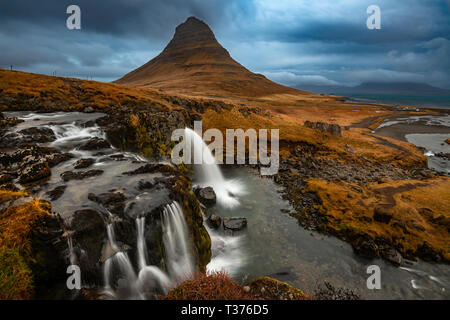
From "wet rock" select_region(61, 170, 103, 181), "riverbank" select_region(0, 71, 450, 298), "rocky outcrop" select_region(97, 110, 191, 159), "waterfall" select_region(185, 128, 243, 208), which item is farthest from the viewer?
"waterfall" select_region(185, 128, 243, 208)

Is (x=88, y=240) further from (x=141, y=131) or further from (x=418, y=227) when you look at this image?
(x=418, y=227)

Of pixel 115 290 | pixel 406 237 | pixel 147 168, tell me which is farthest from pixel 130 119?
pixel 406 237

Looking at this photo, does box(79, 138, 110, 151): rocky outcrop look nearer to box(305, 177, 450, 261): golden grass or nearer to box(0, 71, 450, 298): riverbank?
box(0, 71, 450, 298): riverbank

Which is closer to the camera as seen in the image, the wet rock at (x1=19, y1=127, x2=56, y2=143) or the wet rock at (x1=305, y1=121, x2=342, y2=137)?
the wet rock at (x1=19, y1=127, x2=56, y2=143)

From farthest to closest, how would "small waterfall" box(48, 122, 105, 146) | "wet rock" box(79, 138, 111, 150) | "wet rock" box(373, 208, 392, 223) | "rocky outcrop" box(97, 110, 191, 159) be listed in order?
1. "rocky outcrop" box(97, 110, 191, 159)
2. "small waterfall" box(48, 122, 105, 146)
3. "wet rock" box(79, 138, 111, 150)
4. "wet rock" box(373, 208, 392, 223)

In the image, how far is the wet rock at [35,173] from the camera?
1216 cm

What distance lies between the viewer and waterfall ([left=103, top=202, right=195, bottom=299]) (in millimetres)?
9305

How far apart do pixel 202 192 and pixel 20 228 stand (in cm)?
1484

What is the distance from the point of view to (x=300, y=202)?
21.2m

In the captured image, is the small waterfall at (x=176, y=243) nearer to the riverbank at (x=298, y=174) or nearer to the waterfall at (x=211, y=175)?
the riverbank at (x=298, y=174)

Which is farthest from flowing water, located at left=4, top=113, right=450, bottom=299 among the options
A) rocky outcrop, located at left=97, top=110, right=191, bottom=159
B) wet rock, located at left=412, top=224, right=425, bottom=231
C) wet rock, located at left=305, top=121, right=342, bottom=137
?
wet rock, located at left=305, top=121, right=342, bottom=137

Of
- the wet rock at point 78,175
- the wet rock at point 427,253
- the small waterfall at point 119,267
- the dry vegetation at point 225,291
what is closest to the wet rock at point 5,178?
the wet rock at point 78,175

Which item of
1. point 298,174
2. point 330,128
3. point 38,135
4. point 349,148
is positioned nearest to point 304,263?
point 298,174

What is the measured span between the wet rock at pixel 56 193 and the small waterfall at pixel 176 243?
18.1 ft
